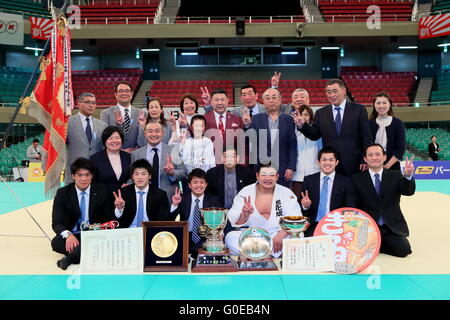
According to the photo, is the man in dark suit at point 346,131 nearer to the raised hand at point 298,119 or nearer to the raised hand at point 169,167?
the raised hand at point 298,119

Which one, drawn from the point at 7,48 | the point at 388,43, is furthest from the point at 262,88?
the point at 7,48

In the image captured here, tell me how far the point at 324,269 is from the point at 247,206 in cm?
83

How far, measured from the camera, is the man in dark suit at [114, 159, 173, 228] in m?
3.83

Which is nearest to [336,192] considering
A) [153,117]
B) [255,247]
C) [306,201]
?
[306,201]

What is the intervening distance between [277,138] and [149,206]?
1596mm

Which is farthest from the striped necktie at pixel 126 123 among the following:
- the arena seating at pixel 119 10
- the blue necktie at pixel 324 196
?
the arena seating at pixel 119 10

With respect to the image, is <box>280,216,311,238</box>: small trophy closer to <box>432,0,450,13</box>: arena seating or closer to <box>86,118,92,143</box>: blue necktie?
<box>86,118,92,143</box>: blue necktie

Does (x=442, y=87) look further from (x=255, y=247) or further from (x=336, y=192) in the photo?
(x=255, y=247)

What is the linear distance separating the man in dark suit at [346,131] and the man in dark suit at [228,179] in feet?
2.55

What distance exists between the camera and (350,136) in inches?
167

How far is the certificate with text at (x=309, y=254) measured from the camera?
10.8 ft

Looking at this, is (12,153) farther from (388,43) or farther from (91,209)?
(388,43)

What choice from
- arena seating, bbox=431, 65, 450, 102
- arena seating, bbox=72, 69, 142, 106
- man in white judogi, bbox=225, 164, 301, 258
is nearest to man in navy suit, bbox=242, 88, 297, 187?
man in white judogi, bbox=225, 164, 301, 258

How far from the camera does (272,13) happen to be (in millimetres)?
21156
